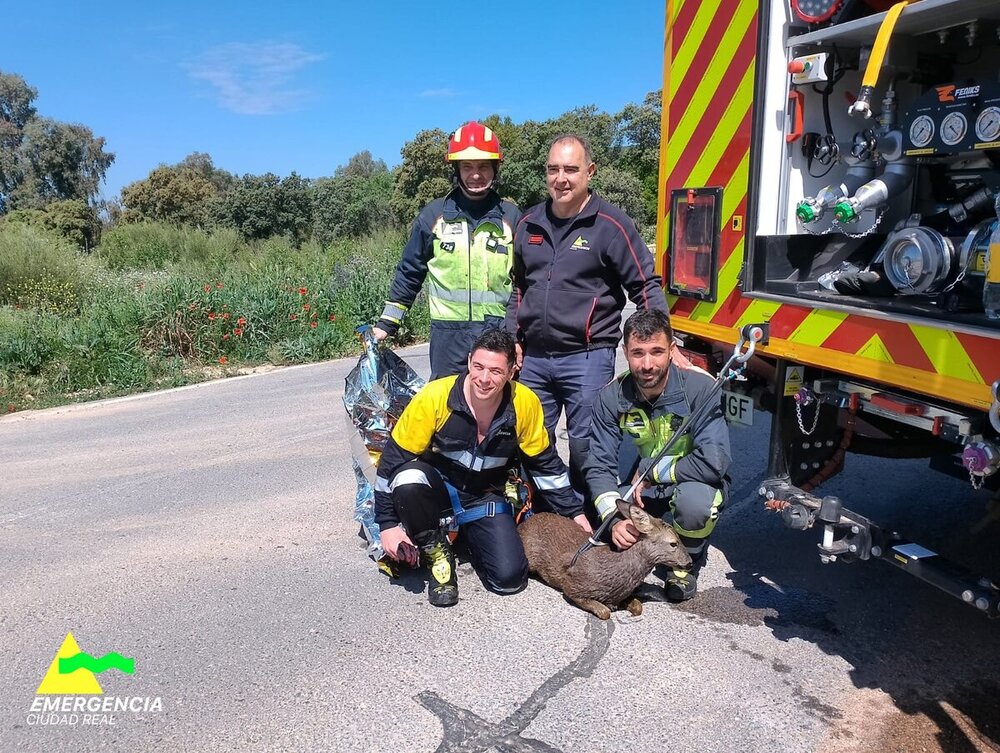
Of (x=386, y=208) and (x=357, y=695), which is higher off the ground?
(x=386, y=208)

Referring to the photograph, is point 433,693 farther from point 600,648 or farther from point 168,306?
point 168,306

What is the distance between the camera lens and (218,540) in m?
4.01

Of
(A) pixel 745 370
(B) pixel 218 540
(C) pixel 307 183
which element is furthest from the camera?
(C) pixel 307 183

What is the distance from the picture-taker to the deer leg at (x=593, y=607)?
3.14 metres

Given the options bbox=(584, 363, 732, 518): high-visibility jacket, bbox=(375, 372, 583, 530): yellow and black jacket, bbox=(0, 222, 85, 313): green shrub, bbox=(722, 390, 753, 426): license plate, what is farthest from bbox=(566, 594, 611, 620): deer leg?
bbox=(0, 222, 85, 313): green shrub

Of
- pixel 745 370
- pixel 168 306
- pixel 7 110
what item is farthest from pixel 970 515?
pixel 7 110

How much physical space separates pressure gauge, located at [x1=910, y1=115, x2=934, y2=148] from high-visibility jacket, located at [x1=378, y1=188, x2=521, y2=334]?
1.88m

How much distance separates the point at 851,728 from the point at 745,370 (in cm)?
139

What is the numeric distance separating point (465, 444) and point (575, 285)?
0.93 m

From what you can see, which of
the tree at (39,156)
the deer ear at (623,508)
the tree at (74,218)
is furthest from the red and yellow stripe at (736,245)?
the tree at (39,156)

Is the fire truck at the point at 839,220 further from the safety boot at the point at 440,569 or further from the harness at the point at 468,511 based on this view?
the safety boot at the point at 440,569

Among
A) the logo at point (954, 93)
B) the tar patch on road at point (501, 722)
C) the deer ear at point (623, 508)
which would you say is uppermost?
the logo at point (954, 93)

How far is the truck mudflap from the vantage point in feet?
7.27

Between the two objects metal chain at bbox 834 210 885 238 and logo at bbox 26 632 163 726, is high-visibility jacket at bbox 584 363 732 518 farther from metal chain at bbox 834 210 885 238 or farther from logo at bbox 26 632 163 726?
logo at bbox 26 632 163 726
